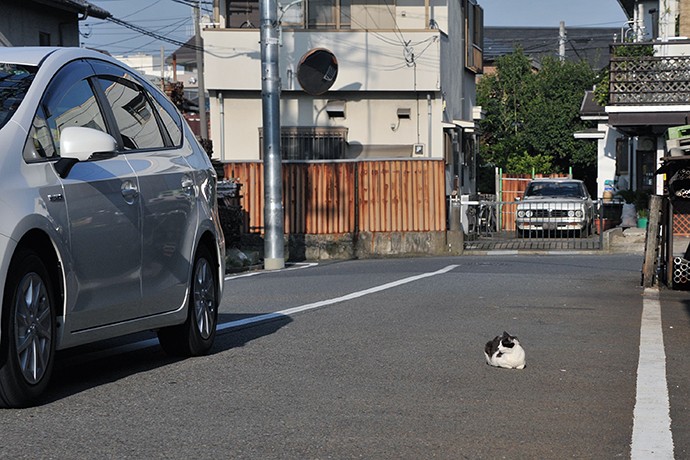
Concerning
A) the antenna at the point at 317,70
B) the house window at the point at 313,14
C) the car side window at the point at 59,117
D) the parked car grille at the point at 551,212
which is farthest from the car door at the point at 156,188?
the house window at the point at 313,14

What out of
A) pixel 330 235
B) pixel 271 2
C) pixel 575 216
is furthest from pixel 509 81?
pixel 271 2

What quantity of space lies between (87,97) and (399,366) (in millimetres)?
2539

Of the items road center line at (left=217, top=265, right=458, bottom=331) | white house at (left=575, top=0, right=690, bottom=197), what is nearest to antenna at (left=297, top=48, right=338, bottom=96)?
white house at (left=575, top=0, right=690, bottom=197)

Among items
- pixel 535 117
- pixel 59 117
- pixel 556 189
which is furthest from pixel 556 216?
pixel 59 117

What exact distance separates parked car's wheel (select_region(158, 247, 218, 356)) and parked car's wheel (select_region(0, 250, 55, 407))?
172cm

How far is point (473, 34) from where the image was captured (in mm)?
42938

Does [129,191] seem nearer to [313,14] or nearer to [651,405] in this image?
[651,405]

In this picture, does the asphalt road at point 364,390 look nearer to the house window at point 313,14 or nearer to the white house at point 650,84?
the white house at point 650,84

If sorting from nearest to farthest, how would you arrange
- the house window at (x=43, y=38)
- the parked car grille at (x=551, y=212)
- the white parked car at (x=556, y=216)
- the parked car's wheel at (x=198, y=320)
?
the parked car's wheel at (x=198, y=320)
the house window at (x=43, y=38)
the white parked car at (x=556, y=216)
the parked car grille at (x=551, y=212)

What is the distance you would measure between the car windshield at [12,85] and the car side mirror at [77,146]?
29cm

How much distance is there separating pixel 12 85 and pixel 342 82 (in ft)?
92.1

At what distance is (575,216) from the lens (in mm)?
32750

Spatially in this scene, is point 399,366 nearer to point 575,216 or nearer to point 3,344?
point 3,344

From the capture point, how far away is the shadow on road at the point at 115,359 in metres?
6.80
